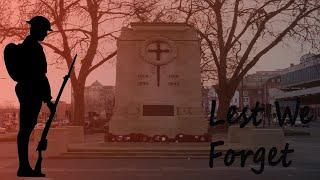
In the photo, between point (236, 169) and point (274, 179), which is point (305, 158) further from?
point (274, 179)

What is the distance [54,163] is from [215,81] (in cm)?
4609

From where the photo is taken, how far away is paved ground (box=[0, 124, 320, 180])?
749 inches

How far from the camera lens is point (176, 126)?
2808 cm

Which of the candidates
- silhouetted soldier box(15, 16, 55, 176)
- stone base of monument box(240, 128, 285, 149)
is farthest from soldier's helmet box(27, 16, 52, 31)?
stone base of monument box(240, 128, 285, 149)

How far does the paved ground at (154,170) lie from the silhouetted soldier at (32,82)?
13623mm

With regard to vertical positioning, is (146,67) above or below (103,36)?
below

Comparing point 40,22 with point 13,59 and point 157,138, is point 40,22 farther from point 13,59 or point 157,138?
point 157,138

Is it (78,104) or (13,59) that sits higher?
(78,104)

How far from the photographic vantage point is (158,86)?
27.8 metres

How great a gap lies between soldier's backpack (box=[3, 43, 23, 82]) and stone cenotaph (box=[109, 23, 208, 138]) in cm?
2439

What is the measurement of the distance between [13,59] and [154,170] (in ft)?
60.1

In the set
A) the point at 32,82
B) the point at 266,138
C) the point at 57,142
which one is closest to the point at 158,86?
the point at 57,142

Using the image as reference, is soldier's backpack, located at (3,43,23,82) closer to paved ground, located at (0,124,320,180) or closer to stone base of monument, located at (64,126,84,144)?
paved ground, located at (0,124,320,180)

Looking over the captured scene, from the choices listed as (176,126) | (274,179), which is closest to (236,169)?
(274,179)
